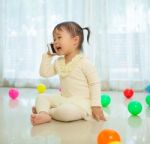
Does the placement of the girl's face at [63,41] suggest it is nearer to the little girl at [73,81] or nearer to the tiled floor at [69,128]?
the little girl at [73,81]

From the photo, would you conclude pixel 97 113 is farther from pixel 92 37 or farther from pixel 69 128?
pixel 92 37

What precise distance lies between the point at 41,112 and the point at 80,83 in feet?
0.74

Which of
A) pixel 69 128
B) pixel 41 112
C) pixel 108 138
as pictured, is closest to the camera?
pixel 108 138

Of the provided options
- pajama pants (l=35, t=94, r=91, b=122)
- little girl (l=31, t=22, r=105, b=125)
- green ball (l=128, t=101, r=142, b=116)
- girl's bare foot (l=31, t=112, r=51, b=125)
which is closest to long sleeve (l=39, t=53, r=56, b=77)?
little girl (l=31, t=22, r=105, b=125)

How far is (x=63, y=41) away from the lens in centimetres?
132

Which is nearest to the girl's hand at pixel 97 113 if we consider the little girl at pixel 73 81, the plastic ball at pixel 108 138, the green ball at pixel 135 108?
the little girl at pixel 73 81

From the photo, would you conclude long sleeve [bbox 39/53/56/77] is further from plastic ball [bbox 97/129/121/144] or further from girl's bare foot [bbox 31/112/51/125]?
plastic ball [bbox 97/129/121/144]

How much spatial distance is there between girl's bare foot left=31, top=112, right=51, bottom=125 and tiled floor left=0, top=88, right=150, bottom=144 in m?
0.02

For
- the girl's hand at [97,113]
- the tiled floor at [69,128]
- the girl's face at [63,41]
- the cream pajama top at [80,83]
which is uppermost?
the girl's face at [63,41]

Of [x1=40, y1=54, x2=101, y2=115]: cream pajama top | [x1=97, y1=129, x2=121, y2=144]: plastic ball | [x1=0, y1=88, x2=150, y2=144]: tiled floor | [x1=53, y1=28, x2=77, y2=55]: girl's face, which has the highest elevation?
[x1=53, y1=28, x2=77, y2=55]: girl's face

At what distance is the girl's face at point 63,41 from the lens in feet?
4.31

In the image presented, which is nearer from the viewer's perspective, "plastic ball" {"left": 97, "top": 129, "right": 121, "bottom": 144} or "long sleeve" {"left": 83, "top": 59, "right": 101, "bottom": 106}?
"plastic ball" {"left": 97, "top": 129, "right": 121, "bottom": 144}

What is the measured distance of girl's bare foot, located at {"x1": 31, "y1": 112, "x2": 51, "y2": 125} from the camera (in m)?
1.17

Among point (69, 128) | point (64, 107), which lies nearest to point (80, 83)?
point (64, 107)
